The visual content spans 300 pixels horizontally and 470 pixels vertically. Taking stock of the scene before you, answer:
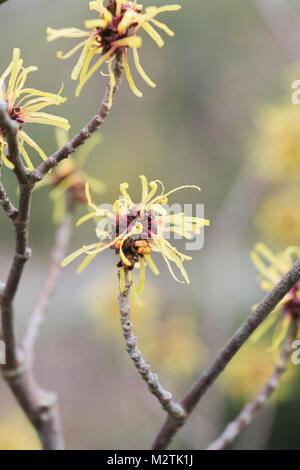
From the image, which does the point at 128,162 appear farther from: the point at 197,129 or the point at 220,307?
the point at 220,307

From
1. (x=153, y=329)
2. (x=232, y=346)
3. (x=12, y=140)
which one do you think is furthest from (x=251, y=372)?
(x=12, y=140)

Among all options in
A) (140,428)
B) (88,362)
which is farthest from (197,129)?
(140,428)

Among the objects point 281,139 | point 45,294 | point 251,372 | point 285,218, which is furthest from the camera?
point 251,372

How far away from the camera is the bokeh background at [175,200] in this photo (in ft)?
5.26

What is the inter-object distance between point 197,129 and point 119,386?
431cm

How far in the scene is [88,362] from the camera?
454 centimetres

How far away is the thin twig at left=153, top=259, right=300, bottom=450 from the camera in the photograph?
21.1 inches

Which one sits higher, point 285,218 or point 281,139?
point 281,139

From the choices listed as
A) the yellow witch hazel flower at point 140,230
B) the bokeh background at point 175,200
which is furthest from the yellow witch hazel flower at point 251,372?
the yellow witch hazel flower at point 140,230

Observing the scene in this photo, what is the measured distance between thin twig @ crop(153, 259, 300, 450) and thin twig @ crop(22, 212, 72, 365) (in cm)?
27

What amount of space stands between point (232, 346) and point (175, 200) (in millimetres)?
6126

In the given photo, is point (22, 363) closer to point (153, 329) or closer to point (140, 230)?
point (140, 230)

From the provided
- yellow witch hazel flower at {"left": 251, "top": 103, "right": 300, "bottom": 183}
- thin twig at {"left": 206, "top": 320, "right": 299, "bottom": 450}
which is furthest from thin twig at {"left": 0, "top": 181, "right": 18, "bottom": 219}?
yellow witch hazel flower at {"left": 251, "top": 103, "right": 300, "bottom": 183}

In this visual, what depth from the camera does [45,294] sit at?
0.91 meters
